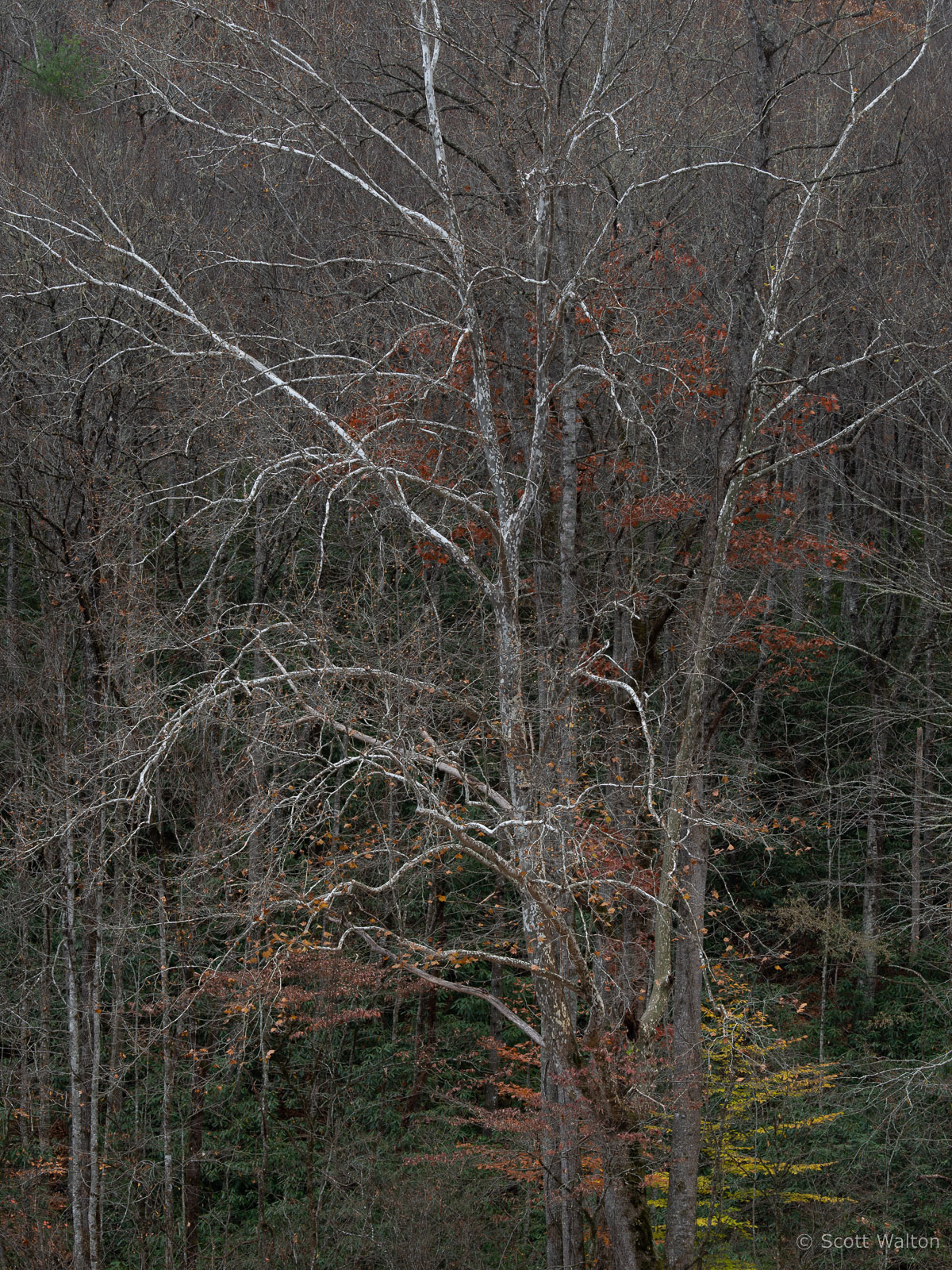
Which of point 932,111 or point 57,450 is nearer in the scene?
point 57,450

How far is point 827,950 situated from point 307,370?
10.5 meters

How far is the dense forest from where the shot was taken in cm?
918

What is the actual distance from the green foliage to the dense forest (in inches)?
194

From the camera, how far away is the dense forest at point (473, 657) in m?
9.18

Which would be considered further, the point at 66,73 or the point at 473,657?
the point at 66,73

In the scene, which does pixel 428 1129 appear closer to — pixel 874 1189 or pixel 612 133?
pixel 874 1189

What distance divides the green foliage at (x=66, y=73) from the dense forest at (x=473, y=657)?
194 inches

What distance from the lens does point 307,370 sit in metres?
14.5

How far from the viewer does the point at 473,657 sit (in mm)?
11070

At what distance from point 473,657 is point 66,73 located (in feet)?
57.6

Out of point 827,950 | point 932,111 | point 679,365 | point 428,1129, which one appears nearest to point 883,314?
point 679,365

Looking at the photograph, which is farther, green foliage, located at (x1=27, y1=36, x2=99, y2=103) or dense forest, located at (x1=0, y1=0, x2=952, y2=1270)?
green foliage, located at (x1=27, y1=36, x2=99, y2=103)

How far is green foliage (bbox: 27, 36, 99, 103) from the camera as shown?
2178 centimetres

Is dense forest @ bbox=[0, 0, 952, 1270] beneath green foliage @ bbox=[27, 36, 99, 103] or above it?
beneath
